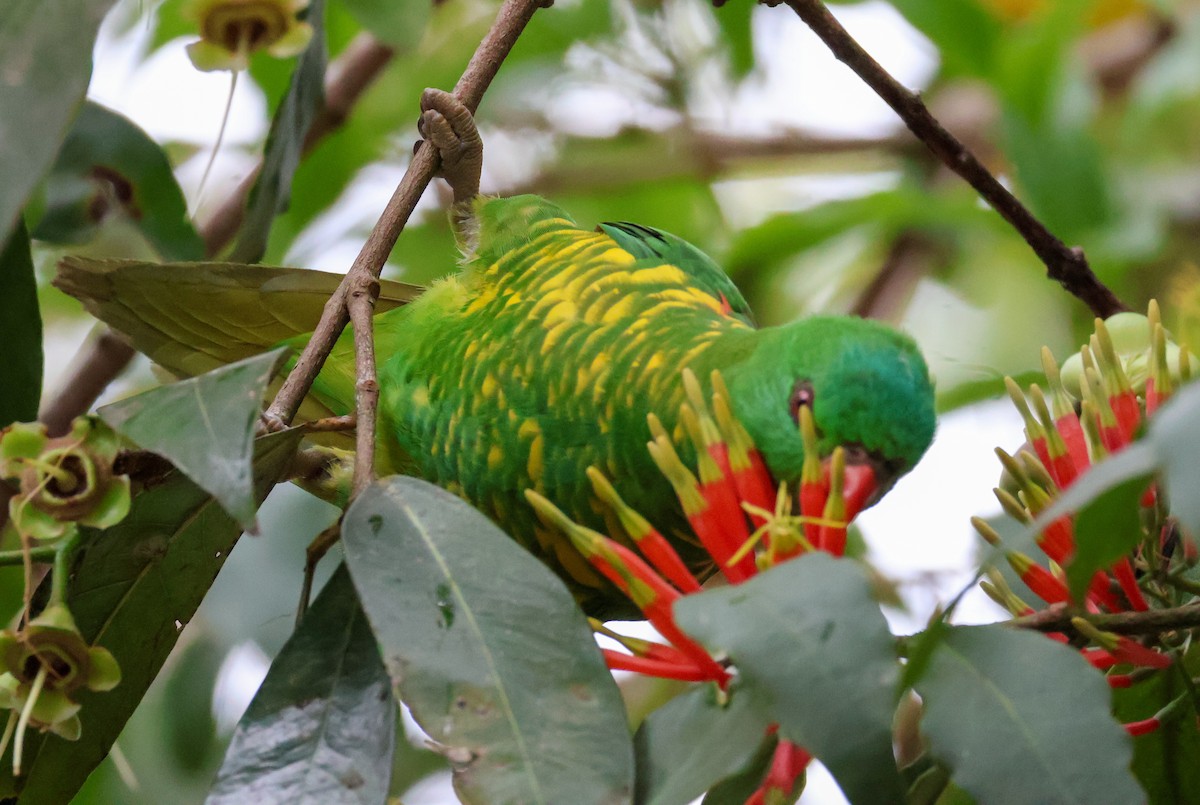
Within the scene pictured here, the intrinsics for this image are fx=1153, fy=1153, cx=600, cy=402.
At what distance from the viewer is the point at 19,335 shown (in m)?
1.01

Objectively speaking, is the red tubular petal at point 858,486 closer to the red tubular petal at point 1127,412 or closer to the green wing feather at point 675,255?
the red tubular petal at point 1127,412

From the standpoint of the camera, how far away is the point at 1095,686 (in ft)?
2.05

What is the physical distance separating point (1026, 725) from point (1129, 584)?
0.20m

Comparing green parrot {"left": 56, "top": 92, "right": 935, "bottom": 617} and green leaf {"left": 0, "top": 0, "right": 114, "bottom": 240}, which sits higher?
green leaf {"left": 0, "top": 0, "right": 114, "bottom": 240}

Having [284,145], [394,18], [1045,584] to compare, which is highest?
[394,18]

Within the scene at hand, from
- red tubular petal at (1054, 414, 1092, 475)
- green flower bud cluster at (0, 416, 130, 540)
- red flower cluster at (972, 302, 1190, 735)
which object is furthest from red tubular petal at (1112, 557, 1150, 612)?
green flower bud cluster at (0, 416, 130, 540)

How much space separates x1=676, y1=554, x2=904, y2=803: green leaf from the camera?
1.93 feet

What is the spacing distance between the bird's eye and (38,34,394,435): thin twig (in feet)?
2.57

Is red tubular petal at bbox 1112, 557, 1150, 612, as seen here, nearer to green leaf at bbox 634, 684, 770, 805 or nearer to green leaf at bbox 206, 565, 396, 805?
green leaf at bbox 634, 684, 770, 805

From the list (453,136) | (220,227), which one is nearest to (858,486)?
(453,136)

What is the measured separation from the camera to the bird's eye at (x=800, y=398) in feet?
3.21

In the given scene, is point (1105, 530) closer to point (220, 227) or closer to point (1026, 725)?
point (1026, 725)

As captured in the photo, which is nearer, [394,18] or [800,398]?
[800,398]

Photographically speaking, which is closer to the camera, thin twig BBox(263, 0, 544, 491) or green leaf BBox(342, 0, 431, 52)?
thin twig BBox(263, 0, 544, 491)
